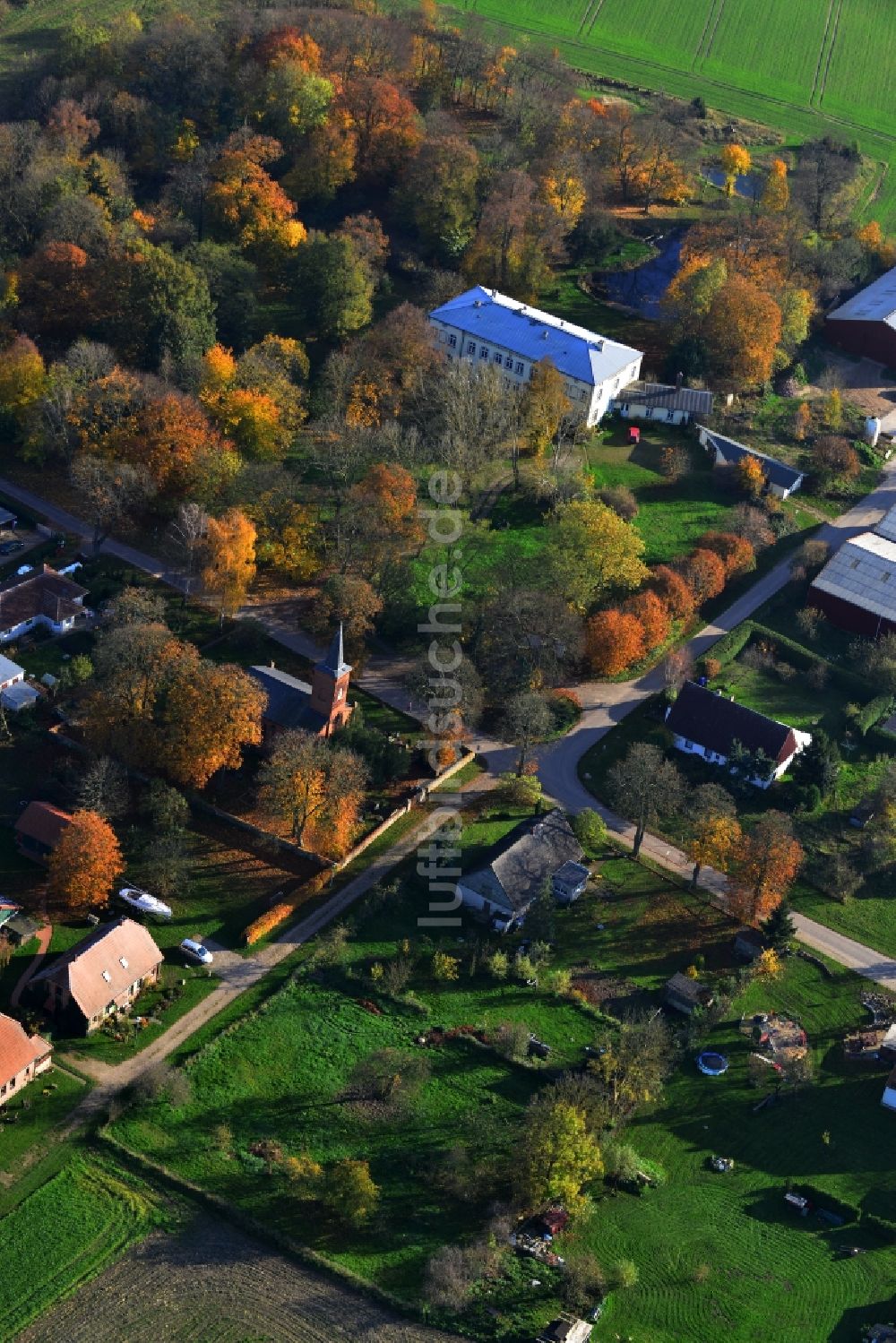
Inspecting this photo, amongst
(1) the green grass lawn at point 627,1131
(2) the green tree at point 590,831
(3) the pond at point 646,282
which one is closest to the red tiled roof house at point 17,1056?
(1) the green grass lawn at point 627,1131

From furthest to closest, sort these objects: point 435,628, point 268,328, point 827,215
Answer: point 827,215 → point 268,328 → point 435,628

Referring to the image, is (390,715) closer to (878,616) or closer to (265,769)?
(265,769)

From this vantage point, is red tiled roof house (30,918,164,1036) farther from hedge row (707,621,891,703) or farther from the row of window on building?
the row of window on building

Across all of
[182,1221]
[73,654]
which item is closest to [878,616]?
[73,654]

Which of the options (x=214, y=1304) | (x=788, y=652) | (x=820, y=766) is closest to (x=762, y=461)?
(x=788, y=652)

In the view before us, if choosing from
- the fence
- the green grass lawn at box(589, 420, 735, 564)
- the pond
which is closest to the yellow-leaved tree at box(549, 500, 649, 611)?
the green grass lawn at box(589, 420, 735, 564)
